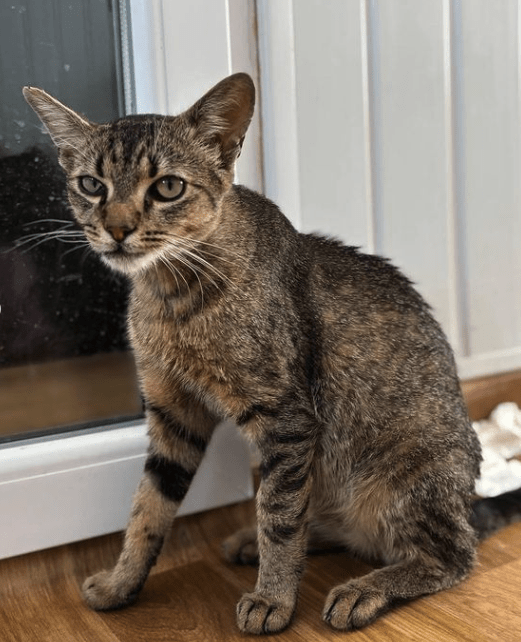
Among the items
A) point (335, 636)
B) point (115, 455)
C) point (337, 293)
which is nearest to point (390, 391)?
point (337, 293)

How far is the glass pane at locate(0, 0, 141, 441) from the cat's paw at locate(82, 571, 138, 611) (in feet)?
1.24

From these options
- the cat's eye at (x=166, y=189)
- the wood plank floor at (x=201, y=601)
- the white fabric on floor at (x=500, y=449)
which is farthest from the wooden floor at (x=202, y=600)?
the cat's eye at (x=166, y=189)

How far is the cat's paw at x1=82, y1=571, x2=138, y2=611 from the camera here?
1.27m

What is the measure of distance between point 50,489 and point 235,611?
449mm

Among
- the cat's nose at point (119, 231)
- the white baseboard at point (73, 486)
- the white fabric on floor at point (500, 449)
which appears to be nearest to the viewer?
the cat's nose at point (119, 231)

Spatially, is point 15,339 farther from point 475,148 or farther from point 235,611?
point 475,148

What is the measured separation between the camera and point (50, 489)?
1.45m

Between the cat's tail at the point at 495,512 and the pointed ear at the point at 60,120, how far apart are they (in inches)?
39.1

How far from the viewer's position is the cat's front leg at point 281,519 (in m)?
1.19

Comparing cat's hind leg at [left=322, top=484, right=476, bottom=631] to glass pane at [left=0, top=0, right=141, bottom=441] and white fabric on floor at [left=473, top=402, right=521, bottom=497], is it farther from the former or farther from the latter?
glass pane at [left=0, top=0, right=141, bottom=441]

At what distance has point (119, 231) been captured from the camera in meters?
1.11

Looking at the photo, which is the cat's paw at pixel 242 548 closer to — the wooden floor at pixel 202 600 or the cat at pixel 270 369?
the wooden floor at pixel 202 600

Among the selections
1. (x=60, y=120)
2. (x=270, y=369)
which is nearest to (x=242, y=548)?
(x=270, y=369)

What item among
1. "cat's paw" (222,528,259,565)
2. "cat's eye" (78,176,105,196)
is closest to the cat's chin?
"cat's eye" (78,176,105,196)
